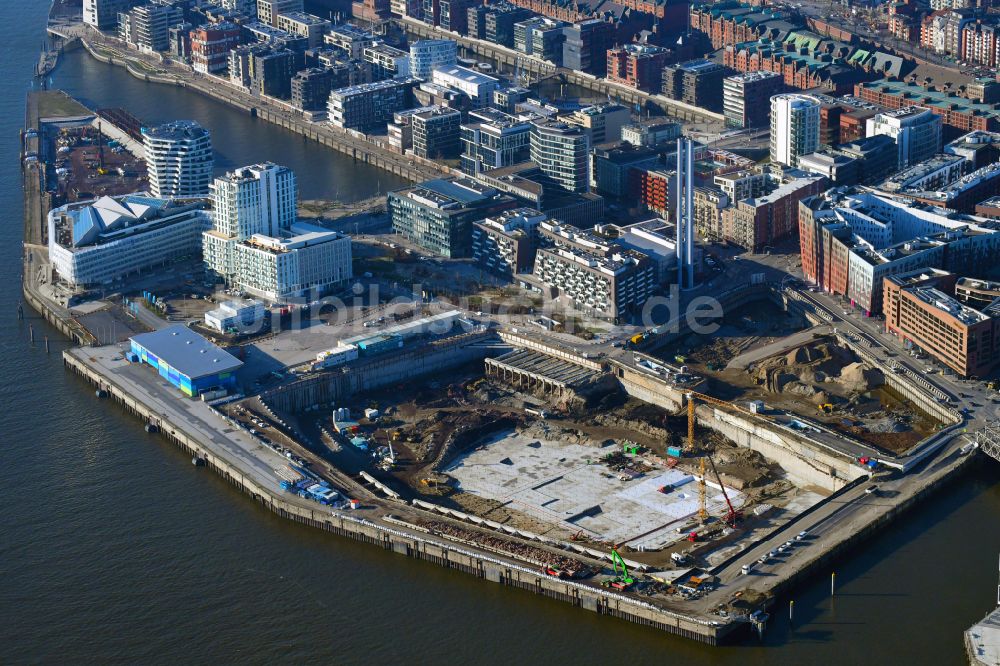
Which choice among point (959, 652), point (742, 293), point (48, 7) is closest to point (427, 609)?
point (959, 652)

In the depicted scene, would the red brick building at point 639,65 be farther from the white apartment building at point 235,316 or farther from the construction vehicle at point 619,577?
the construction vehicle at point 619,577

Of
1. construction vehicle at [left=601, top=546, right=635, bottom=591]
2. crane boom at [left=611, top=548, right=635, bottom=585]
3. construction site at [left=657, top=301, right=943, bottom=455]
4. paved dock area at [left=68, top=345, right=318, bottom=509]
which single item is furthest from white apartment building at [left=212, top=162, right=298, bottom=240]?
construction vehicle at [left=601, top=546, right=635, bottom=591]

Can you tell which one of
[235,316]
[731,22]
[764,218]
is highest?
[731,22]

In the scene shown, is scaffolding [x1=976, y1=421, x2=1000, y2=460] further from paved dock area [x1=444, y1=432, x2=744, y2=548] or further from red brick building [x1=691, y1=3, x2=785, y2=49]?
red brick building [x1=691, y1=3, x2=785, y2=49]

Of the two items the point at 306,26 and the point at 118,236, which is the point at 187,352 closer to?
the point at 118,236

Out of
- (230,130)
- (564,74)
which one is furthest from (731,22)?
(230,130)

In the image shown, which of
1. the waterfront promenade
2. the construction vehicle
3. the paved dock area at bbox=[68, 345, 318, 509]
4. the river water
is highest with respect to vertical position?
the waterfront promenade

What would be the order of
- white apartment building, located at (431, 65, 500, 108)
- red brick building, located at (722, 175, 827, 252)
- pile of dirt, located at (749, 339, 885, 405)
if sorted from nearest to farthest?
pile of dirt, located at (749, 339, 885, 405) → red brick building, located at (722, 175, 827, 252) → white apartment building, located at (431, 65, 500, 108)
